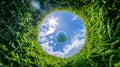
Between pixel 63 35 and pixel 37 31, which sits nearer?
pixel 63 35

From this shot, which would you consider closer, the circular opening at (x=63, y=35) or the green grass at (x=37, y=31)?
the green grass at (x=37, y=31)

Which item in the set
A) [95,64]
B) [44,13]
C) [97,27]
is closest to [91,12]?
[97,27]

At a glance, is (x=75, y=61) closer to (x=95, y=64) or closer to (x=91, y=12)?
(x=95, y=64)

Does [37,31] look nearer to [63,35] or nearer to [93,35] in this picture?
[63,35]

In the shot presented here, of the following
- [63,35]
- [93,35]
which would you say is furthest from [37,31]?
[93,35]
